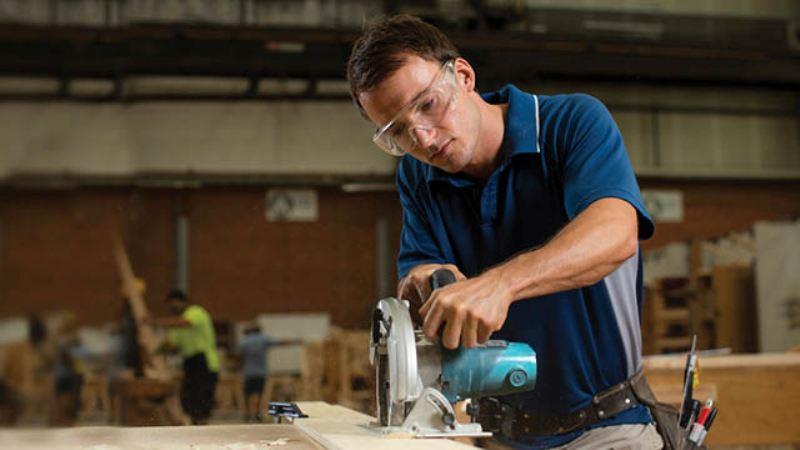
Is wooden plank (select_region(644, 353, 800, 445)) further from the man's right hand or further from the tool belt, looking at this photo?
the man's right hand

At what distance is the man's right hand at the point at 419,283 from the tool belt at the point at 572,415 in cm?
27

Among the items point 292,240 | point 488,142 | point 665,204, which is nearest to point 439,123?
point 488,142

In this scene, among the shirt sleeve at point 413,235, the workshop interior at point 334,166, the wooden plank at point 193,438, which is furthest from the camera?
the workshop interior at point 334,166

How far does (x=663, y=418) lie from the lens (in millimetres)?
1651

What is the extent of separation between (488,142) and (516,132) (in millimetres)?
A: 84

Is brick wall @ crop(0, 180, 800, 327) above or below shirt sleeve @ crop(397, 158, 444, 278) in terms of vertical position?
below

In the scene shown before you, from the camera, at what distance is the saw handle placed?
1.49 meters

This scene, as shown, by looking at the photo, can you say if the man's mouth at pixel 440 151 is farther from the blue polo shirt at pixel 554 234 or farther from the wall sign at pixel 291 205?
the wall sign at pixel 291 205

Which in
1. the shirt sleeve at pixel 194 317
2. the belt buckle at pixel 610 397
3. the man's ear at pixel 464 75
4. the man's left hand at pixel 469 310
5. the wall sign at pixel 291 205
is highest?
the man's ear at pixel 464 75

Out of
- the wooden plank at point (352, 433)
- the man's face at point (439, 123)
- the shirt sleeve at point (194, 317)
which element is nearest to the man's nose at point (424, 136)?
the man's face at point (439, 123)

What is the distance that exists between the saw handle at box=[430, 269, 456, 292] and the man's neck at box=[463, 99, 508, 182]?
0.34 metres

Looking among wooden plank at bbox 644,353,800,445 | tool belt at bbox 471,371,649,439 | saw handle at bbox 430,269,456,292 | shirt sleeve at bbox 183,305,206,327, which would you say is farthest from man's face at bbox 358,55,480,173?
shirt sleeve at bbox 183,305,206,327

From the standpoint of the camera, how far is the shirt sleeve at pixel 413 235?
1.87 m

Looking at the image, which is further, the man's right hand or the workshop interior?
the workshop interior
